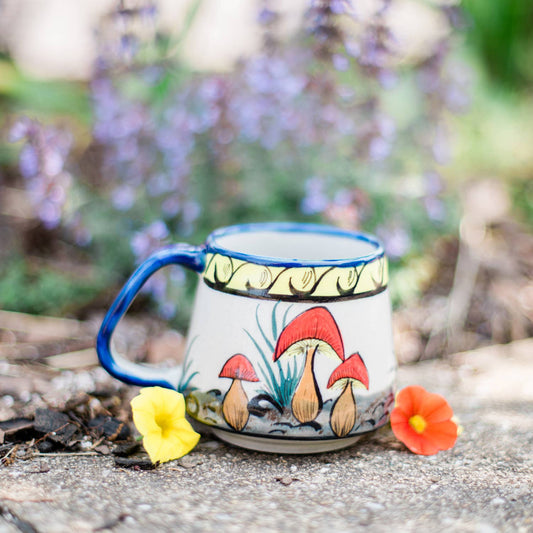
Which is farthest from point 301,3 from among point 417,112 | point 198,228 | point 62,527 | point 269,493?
point 62,527

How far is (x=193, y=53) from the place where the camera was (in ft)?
9.34

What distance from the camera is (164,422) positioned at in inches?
44.6

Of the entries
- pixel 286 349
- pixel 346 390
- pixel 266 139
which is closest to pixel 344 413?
pixel 346 390

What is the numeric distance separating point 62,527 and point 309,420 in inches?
16.4

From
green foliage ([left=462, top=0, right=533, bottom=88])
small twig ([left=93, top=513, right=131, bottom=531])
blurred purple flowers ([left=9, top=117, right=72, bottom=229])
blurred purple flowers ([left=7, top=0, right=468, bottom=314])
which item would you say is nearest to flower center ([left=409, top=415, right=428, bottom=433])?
small twig ([left=93, top=513, right=131, bottom=531])

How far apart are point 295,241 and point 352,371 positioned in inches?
14.1

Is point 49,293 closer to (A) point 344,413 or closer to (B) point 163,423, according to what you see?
(B) point 163,423

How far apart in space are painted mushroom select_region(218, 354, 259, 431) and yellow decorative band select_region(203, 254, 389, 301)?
12cm

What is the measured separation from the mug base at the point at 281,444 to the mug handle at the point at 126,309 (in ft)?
0.49

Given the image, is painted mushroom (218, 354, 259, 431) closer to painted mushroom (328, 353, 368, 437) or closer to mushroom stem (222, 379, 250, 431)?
mushroom stem (222, 379, 250, 431)

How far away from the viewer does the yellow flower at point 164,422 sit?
3.59 ft

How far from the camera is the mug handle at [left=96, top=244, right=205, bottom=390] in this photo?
3.82 ft

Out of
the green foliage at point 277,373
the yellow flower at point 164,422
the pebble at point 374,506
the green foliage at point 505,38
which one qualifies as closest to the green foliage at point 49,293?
the yellow flower at point 164,422

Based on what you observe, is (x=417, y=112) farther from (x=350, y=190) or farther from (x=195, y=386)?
(x=195, y=386)
